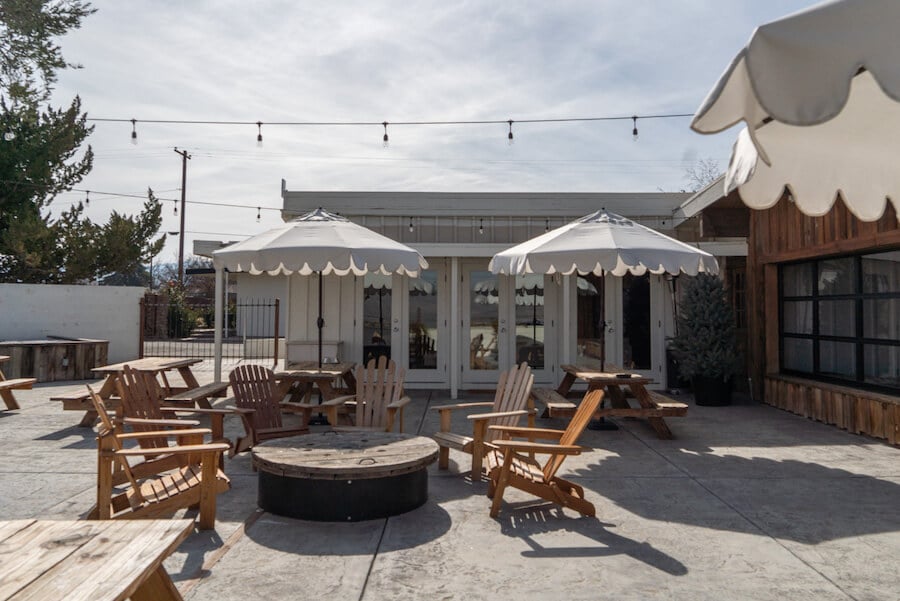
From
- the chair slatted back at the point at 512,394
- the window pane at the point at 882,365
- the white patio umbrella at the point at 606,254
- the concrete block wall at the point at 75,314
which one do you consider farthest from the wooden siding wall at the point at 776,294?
the concrete block wall at the point at 75,314

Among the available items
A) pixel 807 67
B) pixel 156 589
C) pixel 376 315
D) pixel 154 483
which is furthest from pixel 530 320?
pixel 807 67

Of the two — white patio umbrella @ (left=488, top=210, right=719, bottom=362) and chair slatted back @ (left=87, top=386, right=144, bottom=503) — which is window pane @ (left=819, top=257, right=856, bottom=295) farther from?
chair slatted back @ (left=87, top=386, right=144, bottom=503)

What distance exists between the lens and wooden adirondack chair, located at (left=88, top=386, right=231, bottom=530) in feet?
12.0

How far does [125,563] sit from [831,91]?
2.34 metres

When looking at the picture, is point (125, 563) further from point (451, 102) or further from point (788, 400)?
point (451, 102)

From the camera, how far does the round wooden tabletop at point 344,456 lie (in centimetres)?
403

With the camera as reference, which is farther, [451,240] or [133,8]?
[451,240]

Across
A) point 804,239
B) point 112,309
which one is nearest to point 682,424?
point 804,239

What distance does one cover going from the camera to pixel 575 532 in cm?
399

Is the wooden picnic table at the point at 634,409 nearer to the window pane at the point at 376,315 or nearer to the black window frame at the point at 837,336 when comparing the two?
the black window frame at the point at 837,336

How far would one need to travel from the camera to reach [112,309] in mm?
13891

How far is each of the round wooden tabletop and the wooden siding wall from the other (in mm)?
5031

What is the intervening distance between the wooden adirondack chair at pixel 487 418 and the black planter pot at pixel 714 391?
4.51 meters

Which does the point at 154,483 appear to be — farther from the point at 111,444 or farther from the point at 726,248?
the point at 726,248
